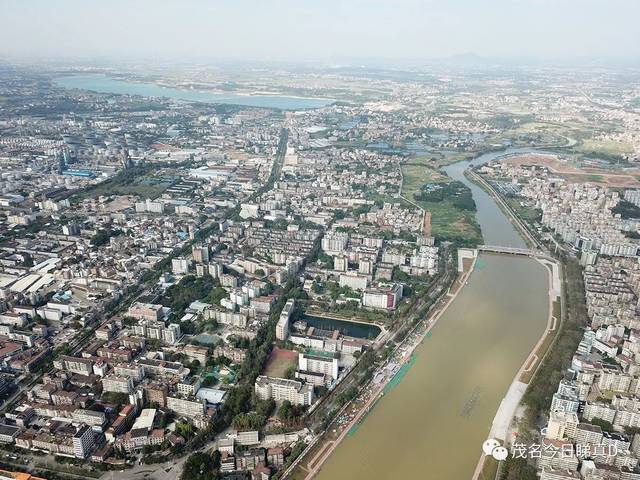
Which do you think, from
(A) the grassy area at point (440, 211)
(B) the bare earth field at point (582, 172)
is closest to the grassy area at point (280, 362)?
(A) the grassy area at point (440, 211)

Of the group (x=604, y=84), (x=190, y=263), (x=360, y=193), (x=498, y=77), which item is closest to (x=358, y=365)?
(x=190, y=263)

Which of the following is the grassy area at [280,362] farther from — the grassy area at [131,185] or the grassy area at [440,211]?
the grassy area at [131,185]

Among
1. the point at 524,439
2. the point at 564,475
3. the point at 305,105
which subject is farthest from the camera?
the point at 305,105

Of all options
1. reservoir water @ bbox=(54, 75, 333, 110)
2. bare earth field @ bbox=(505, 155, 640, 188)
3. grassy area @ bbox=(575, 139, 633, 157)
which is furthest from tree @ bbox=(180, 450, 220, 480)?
reservoir water @ bbox=(54, 75, 333, 110)

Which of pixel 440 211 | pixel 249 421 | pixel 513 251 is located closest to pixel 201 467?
pixel 249 421

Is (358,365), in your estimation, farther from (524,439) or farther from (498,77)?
(498,77)

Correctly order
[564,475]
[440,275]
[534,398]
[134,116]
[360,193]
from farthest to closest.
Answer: [134,116] < [360,193] < [440,275] < [534,398] < [564,475]

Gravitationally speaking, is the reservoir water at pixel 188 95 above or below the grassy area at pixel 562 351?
above
